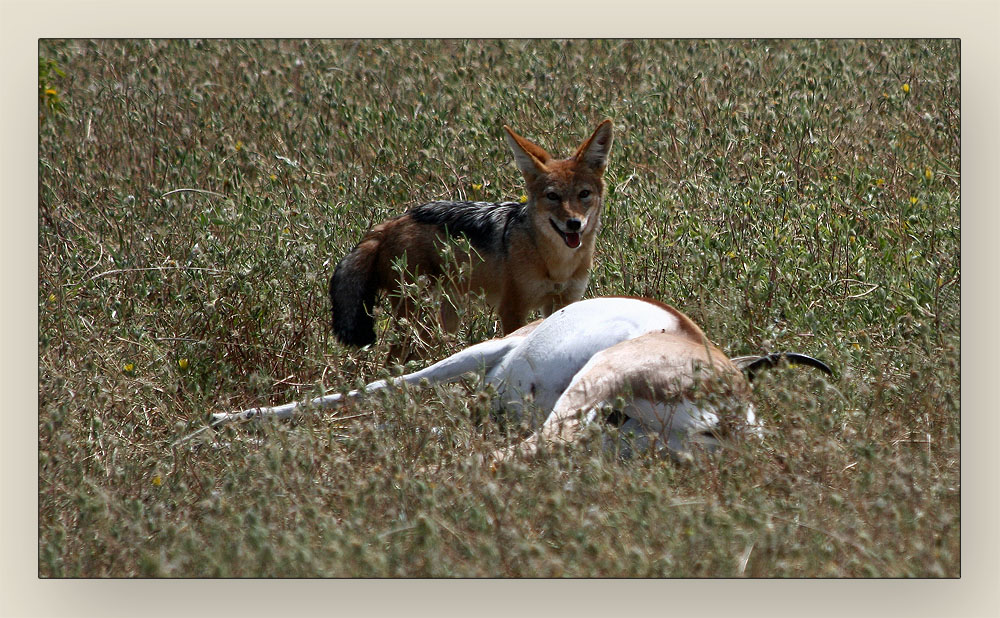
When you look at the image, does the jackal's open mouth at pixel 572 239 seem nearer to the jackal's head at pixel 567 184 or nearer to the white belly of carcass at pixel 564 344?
the jackal's head at pixel 567 184

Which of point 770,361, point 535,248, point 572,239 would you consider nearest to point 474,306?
point 535,248

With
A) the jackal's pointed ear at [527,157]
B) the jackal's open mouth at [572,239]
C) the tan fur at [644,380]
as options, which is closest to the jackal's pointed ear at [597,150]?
the jackal's pointed ear at [527,157]

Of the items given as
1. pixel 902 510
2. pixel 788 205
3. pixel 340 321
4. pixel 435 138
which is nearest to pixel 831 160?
pixel 788 205

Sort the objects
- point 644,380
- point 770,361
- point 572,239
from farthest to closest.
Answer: point 572,239 → point 770,361 → point 644,380

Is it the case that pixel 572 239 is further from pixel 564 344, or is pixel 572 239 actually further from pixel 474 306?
pixel 564 344

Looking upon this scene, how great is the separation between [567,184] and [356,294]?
5.02 feet

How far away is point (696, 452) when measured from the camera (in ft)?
14.7

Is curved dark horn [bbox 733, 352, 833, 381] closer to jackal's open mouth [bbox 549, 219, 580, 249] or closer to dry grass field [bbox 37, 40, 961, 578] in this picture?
dry grass field [bbox 37, 40, 961, 578]

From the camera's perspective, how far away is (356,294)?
6.67m

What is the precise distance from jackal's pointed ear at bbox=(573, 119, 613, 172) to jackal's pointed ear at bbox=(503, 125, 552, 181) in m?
0.25

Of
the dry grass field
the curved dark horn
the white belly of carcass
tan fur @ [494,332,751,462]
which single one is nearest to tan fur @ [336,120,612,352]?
the dry grass field

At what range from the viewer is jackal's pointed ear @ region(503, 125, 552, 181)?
6973 mm

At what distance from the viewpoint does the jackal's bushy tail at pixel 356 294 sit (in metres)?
6.47

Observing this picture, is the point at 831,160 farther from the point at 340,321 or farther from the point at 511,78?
the point at 340,321
